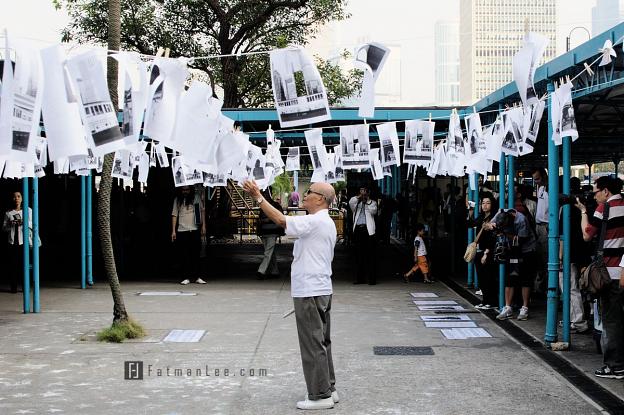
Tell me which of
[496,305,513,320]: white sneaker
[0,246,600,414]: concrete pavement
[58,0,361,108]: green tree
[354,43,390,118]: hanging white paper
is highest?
[58,0,361,108]: green tree

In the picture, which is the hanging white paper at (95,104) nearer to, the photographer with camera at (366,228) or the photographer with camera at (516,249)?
the photographer with camera at (516,249)

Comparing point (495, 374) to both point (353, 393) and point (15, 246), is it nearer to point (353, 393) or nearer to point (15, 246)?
point (353, 393)

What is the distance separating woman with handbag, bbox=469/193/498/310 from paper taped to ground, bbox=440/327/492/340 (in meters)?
1.49

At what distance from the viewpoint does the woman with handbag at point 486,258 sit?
1161 centimetres

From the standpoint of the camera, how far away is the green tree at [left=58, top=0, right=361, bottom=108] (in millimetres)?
27656

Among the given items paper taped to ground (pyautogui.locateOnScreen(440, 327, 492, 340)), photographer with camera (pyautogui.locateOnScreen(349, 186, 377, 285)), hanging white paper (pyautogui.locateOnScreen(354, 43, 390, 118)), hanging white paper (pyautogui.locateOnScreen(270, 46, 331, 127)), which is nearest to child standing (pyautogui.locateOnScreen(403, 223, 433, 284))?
photographer with camera (pyautogui.locateOnScreen(349, 186, 377, 285))

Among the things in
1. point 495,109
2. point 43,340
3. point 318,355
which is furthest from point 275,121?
point 318,355

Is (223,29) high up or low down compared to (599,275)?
up

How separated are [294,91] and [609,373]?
396 cm

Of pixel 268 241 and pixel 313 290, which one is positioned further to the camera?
pixel 268 241

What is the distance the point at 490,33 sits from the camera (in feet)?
461

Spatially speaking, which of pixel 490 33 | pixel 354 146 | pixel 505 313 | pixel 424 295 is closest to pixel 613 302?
pixel 505 313

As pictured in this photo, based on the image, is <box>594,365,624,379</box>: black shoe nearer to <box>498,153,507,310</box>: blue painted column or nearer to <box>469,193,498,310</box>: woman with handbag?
<box>469,193,498,310</box>: woman with handbag

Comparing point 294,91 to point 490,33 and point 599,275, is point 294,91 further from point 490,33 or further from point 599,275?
point 490,33
